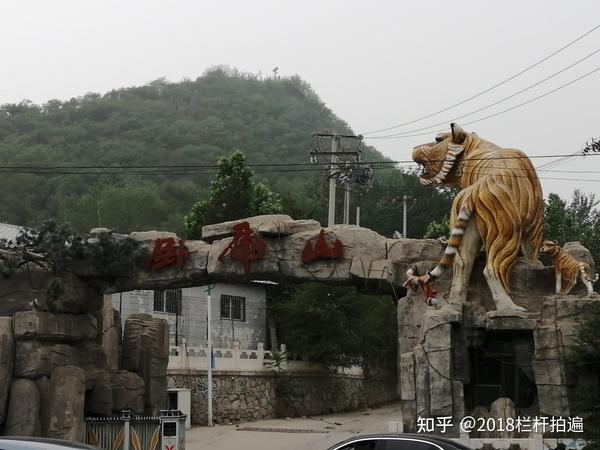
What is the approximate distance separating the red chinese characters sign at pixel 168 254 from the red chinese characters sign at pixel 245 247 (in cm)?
72

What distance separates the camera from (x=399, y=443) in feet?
22.2

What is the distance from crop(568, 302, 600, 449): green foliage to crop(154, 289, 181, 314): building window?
1242cm

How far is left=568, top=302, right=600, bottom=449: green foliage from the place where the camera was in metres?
10.2

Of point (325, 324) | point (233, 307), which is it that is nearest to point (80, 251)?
point (233, 307)

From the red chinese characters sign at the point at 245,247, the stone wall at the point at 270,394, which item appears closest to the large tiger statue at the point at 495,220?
the red chinese characters sign at the point at 245,247

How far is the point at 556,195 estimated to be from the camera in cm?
2631

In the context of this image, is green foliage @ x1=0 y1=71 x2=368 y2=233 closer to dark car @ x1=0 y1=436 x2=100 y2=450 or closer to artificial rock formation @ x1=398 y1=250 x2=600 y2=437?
Answer: artificial rock formation @ x1=398 y1=250 x2=600 y2=437

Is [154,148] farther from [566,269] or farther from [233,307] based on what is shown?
[566,269]

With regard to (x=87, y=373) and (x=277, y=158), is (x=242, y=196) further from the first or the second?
(x=277, y=158)

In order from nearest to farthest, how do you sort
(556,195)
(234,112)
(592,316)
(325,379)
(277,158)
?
(592,316) < (325,379) < (556,195) < (277,158) < (234,112)

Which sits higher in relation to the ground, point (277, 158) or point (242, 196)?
point (277, 158)

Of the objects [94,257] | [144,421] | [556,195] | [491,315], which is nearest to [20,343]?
[94,257]

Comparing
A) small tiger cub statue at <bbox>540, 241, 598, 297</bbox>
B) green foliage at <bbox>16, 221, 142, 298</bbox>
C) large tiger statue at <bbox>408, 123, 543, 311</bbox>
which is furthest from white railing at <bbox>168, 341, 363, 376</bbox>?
small tiger cub statue at <bbox>540, 241, 598, 297</bbox>

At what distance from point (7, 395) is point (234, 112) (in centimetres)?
4828
